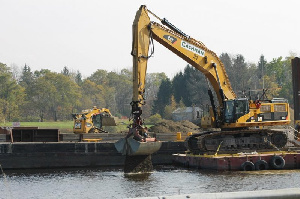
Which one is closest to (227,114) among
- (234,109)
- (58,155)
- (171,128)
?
(234,109)

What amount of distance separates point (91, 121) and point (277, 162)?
24.1m

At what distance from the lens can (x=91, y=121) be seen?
5222 centimetres

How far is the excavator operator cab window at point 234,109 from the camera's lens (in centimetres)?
3525

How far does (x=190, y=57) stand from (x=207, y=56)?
1.48 m

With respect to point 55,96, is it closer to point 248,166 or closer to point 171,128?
point 171,128

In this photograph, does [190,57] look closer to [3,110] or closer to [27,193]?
[27,193]

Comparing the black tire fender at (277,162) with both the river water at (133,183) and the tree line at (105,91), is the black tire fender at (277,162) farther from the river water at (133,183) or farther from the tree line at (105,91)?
the tree line at (105,91)

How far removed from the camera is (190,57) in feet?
116

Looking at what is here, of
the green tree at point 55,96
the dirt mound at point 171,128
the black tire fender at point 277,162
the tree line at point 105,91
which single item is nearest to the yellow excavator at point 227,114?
the black tire fender at point 277,162

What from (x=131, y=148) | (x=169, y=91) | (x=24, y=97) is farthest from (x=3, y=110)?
(x=131, y=148)

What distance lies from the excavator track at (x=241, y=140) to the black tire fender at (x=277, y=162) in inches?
128

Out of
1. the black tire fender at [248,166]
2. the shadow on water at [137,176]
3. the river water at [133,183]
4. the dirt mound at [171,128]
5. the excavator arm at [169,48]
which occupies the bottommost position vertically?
the river water at [133,183]

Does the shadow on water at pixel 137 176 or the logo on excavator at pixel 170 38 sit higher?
the logo on excavator at pixel 170 38

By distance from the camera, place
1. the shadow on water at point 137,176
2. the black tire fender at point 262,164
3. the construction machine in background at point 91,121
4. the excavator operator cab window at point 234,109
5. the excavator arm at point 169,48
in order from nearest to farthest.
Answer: the shadow on water at point 137,176 < the excavator arm at point 169,48 < the black tire fender at point 262,164 < the excavator operator cab window at point 234,109 < the construction machine in background at point 91,121
